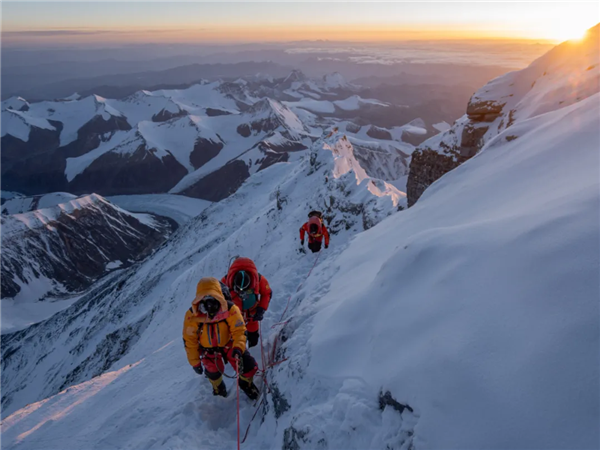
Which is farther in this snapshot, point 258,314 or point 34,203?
point 34,203

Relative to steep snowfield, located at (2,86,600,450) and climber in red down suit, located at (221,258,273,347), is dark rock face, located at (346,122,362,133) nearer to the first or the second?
steep snowfield, located at (2,86,600,450)

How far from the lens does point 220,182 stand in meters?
142

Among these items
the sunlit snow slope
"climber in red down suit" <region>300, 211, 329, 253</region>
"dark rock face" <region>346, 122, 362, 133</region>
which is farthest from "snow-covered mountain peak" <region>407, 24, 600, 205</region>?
"dark rock face" <region>346, 122, 362, 133</region>

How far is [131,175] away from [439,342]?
17727 centimetres

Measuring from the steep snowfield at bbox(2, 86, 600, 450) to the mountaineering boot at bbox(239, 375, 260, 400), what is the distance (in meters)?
0.22

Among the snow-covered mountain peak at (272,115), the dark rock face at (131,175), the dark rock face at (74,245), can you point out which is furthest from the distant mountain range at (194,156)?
the dark rock face at (74,245)

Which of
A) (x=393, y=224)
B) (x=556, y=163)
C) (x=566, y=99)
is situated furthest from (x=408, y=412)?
(x=566, y=99)

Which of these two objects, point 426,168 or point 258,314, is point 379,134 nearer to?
point 426,168

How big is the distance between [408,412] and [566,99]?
16.2 metres

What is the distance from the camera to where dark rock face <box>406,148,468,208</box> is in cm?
2109

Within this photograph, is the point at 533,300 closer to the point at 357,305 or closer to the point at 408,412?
the point at 408,412

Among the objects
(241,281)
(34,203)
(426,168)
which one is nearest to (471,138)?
(426,168)

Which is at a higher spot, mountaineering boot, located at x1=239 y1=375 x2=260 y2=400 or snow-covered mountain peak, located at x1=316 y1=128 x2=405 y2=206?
mountaineering boot, located at x1=239 y1=375 x2=260 y2=400

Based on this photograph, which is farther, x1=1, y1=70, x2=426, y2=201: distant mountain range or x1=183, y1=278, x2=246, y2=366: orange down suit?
x1=1, y1=70, x2=426, y2=201: distant mountain range
